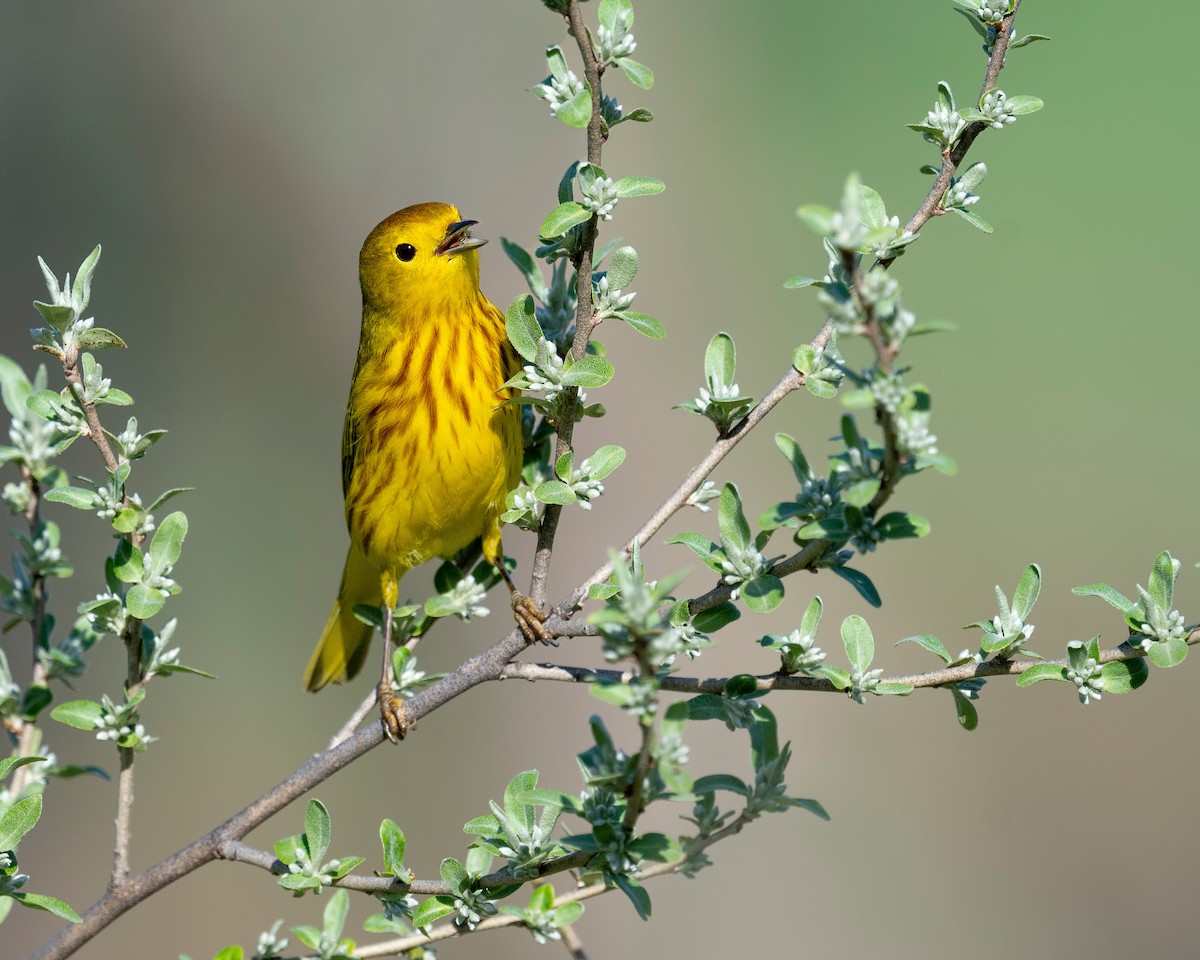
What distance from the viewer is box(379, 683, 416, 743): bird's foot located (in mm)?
2420

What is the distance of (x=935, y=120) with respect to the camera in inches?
69.1

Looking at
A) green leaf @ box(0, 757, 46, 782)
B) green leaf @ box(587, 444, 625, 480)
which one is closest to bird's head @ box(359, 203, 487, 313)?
green leaf @ box(587, 444, 625, 480)

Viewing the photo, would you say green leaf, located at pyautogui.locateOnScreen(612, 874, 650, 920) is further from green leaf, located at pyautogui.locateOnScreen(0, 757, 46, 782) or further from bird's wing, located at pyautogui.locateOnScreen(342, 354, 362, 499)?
bird's wing, located at pyautogui.locateOnScreen(342, 354, 362, 499)

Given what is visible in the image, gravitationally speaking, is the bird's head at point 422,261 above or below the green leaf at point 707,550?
above

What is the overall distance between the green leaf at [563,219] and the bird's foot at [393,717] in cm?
103

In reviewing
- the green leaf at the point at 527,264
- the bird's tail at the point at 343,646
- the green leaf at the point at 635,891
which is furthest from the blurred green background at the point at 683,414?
the green leaf at the point at 635,891

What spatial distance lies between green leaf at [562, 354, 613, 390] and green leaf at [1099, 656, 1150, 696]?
78 cm

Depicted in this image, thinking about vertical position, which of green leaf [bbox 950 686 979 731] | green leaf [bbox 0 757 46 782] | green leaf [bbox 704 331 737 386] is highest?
green leaf [bbox 704 331 737 386]

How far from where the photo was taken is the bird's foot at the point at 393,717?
242 centimetres

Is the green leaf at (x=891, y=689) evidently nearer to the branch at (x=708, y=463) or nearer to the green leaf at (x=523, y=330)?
the branch at (x=708, y=463)

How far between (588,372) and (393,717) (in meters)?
1.19

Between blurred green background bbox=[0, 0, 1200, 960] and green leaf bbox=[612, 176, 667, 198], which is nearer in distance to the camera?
green leaf bbox=[612, 176, 667, 198]

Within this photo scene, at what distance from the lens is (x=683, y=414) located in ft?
20.6

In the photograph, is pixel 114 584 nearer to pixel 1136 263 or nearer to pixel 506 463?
pixel 506 463
